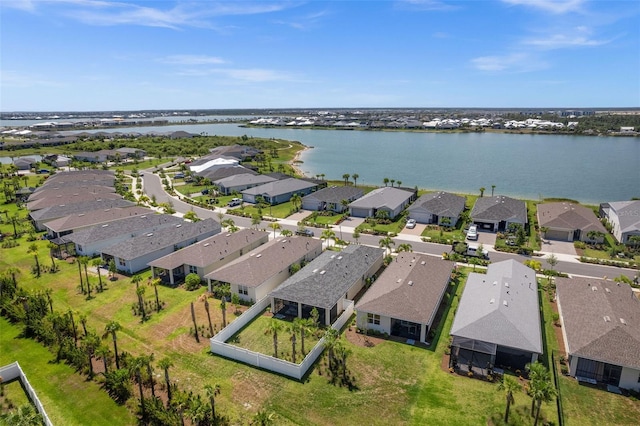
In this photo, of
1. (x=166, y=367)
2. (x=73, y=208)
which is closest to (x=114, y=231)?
(x=73, y=208)

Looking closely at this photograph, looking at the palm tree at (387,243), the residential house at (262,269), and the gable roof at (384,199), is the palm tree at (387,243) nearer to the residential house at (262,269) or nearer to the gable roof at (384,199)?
the residential house at (262,269)

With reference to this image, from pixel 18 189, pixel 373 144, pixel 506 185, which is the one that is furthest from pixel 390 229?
pixel 373 144

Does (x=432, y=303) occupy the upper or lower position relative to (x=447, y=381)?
upper

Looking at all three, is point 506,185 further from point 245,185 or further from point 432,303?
point 432,303

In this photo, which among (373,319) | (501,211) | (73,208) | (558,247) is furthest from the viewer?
(73,208)

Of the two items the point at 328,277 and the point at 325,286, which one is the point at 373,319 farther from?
the point at 328,277

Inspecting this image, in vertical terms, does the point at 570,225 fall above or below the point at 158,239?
above

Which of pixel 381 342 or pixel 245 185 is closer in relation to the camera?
pixel 381 342

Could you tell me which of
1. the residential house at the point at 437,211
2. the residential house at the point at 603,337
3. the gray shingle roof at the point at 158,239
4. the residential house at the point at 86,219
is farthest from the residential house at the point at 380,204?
the residential house at the point at 603,337

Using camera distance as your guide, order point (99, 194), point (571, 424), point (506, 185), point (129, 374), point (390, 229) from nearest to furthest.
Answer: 1. point (571, 424)
2. point (129, 374)
3. point (390, 229)
4. point (99, 194)
5. point (506, 185)
